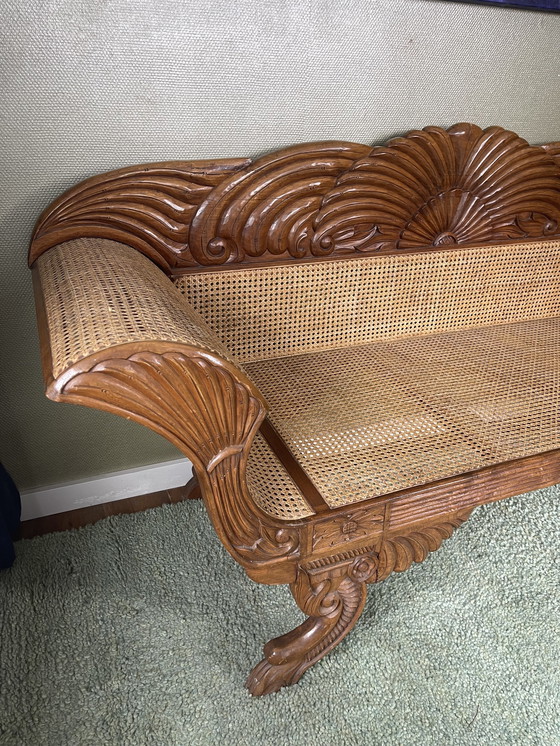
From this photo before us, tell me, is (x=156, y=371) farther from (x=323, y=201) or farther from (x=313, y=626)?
(x=323, y=201)

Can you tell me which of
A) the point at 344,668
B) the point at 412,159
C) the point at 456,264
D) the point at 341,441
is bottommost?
the point at 344,668

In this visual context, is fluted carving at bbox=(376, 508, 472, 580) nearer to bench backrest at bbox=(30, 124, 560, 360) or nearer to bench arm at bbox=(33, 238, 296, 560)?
bench arm at bbox=(33, 238, 296, 560)

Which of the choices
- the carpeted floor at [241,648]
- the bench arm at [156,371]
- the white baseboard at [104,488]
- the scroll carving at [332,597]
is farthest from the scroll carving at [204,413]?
Result: the white baseboard at [104,488]

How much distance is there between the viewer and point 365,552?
121cm

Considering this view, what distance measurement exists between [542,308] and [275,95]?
40.4 inches

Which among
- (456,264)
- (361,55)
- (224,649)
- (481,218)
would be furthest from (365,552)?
(361,55)

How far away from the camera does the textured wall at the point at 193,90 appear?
4.16 feet

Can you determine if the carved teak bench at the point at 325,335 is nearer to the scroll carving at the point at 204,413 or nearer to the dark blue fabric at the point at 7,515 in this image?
the scroll carving at the point at 204,413

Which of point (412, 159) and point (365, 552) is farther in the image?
point (412, 159)

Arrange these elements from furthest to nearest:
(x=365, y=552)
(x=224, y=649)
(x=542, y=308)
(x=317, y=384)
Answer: (x=542, y=308) < (x=317, y=384) < (x=224, y=649) < (x=365, y=552)

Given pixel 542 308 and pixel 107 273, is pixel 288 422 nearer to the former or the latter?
pixel 107 273

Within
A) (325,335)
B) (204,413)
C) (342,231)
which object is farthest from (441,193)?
(204,413)

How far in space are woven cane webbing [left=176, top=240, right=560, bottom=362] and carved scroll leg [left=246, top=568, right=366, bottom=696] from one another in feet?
1.94

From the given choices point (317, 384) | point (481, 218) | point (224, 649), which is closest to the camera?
point (224, 649)
